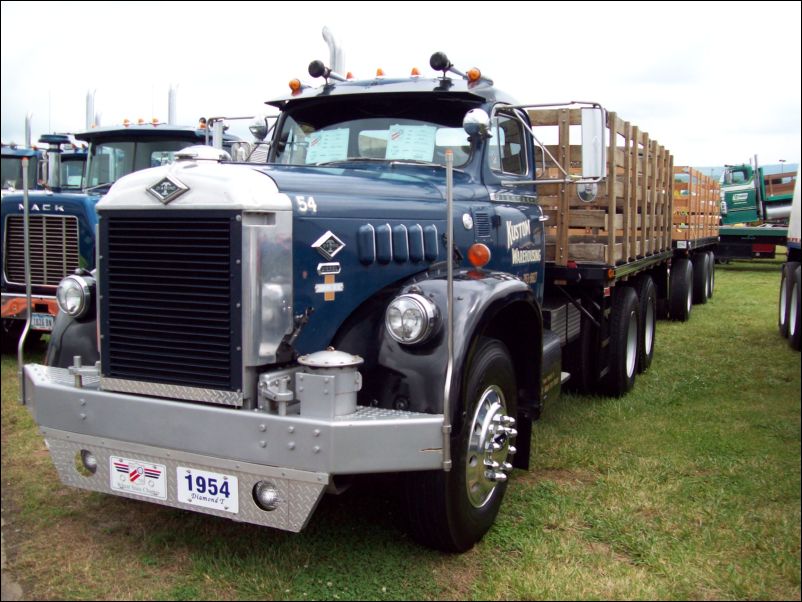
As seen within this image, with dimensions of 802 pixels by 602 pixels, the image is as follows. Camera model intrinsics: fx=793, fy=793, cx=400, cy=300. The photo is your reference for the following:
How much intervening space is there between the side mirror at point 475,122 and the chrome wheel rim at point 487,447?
5.03ft

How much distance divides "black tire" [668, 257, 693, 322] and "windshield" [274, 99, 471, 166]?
796cm

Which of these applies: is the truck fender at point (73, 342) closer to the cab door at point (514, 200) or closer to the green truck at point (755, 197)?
the cab door at point (514, 200)

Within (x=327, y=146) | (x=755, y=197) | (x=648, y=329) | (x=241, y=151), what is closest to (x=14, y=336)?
(x=241, y=151)

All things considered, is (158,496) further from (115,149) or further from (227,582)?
(115,149)

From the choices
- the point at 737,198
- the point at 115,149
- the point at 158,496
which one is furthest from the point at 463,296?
the point at 737,198

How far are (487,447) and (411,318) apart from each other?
862 mm

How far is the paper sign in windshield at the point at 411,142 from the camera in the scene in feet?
15.7

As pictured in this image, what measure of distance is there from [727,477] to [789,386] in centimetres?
162

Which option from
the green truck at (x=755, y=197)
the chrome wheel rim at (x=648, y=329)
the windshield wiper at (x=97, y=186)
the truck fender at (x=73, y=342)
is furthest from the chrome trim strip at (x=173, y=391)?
the green truck at (x=755, y=197)

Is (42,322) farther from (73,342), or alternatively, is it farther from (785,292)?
(785,292)

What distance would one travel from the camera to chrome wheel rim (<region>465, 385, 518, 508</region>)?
3.85 meters

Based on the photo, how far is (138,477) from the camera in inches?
141

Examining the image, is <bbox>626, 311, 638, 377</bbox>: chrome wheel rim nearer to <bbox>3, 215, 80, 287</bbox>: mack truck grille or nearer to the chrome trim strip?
the chrome trim strip

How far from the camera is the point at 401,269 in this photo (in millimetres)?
4035
